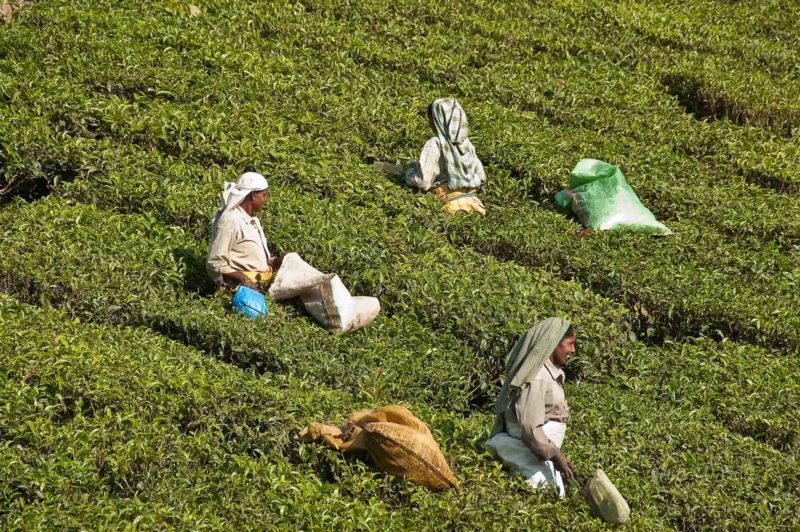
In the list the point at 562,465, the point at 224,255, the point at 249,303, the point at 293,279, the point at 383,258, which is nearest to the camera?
the point at 562,465

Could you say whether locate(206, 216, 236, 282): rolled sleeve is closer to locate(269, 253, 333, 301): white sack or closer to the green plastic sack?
locate(269, 253, 333, 301): white sack

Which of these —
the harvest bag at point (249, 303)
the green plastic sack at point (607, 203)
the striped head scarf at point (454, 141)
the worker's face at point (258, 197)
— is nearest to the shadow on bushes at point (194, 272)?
the harvest bag at point (249, 303)

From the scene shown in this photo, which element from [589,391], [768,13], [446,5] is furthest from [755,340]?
[768,13]

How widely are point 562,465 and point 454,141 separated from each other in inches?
180

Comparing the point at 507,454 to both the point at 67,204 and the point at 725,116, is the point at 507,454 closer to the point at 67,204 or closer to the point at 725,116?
the point at 67,204

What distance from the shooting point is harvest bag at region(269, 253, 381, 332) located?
357 inches

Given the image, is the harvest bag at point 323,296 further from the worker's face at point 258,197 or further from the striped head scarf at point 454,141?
the striped head scarf at point 454,141

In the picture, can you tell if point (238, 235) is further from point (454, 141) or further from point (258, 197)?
point (454, 141)

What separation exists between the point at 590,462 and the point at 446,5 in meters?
8.96

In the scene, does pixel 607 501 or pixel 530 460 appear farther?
pixel 530 460

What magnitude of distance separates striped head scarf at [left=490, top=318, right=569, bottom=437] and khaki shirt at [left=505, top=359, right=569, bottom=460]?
0.05 metres

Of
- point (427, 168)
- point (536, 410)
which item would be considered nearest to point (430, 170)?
point (427, 168)

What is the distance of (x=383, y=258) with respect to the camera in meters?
10.1

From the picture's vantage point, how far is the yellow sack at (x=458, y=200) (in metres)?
11.2
